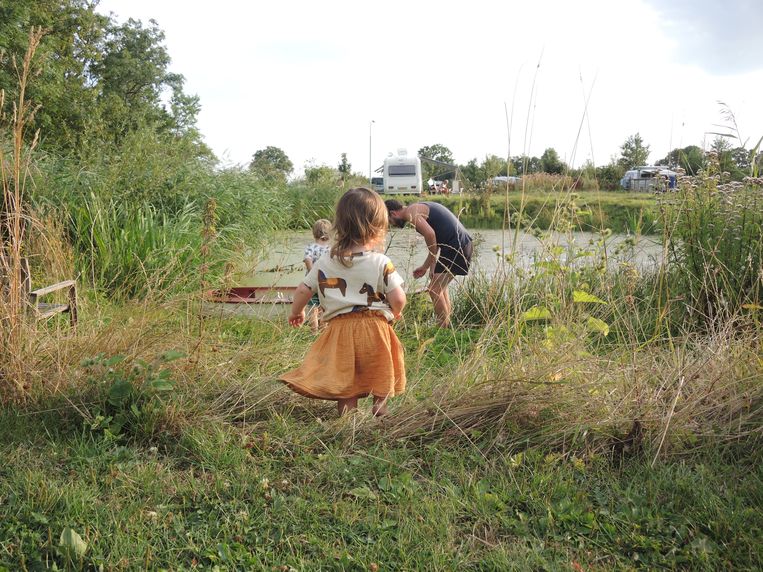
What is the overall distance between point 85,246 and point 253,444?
4.89 metres

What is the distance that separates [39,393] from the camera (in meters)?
3.00

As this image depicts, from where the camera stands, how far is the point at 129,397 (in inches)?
113

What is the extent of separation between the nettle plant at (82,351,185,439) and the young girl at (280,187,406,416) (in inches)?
20.9

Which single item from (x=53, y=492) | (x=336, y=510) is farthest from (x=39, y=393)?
(x=336, y=510)

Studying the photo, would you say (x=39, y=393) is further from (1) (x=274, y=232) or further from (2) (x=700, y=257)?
(1) (x=274, y=232)

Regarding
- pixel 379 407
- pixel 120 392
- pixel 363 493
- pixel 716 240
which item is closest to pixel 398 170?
pixel 716 240

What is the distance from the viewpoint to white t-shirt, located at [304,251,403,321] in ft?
10.1

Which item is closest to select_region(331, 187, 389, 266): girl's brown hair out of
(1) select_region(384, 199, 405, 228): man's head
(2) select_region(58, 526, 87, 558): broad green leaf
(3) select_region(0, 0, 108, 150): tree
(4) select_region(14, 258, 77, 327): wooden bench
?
(2) select_region(58, 526, 87, 558): broad green leaf

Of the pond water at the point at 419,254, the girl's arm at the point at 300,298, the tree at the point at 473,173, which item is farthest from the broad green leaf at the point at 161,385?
the tree at the point at 473,173

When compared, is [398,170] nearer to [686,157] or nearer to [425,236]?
[425,236]

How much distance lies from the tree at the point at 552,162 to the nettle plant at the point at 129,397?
2686 mm

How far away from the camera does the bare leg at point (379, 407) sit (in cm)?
304

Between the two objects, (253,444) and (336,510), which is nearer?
(336,510)

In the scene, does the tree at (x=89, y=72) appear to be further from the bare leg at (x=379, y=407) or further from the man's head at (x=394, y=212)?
the bare leg at (x=379, y=407)
